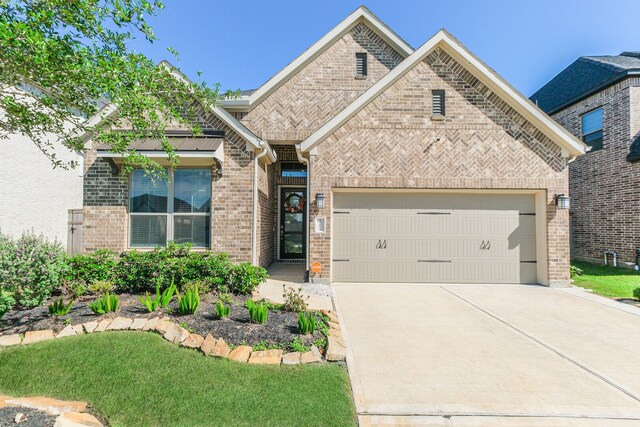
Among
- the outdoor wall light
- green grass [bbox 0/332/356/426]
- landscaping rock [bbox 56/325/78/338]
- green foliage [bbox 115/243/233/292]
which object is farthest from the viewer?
the outdoor wall light

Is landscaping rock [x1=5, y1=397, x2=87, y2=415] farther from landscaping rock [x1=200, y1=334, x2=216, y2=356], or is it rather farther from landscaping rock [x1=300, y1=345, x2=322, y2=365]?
landscaping rock [x1=300, y1=345, x2=322, y2=365]

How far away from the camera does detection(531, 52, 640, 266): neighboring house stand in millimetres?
10445

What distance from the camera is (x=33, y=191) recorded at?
39.7ft

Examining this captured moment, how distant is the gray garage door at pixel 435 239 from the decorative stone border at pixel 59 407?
6.20 metres

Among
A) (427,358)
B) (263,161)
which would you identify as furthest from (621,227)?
(263,161)

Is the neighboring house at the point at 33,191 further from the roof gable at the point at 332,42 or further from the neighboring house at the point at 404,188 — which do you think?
the roof gable at the point at 332,42

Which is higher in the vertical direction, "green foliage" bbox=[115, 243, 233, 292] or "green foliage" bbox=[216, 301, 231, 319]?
"green foliage" bbox=[115, 243, 233, 292]

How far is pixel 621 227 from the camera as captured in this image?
1059cm

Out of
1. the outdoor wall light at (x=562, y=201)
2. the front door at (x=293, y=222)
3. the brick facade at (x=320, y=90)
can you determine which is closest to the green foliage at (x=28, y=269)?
the brick facade at (x=320, y=90)

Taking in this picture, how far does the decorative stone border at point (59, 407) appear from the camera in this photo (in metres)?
2.43

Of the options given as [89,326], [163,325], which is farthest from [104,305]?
[163,325]

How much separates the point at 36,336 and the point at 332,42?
11.5 metres

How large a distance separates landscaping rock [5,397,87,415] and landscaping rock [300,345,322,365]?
6.85ft

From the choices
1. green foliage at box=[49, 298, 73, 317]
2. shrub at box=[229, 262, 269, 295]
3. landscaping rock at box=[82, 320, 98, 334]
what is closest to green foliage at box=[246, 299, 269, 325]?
shrub at box=[229, 262, 269, 295]
